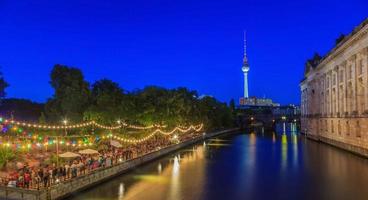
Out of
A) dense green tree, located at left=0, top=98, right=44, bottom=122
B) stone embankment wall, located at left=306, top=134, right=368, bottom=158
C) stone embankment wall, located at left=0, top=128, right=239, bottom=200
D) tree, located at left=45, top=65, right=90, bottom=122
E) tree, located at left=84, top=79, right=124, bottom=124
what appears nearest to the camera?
stone embankment wall, located at left=0, top=128, right=239, bottom=200

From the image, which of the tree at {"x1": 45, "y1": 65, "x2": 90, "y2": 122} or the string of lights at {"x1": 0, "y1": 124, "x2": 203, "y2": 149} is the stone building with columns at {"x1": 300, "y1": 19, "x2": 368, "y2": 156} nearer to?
the string of lights at {"x1": 0, "y1": 124, "x2": 203, "y2": 149}

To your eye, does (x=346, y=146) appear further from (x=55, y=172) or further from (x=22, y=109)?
(x=22, y=109)

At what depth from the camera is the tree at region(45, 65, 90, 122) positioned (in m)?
84.4

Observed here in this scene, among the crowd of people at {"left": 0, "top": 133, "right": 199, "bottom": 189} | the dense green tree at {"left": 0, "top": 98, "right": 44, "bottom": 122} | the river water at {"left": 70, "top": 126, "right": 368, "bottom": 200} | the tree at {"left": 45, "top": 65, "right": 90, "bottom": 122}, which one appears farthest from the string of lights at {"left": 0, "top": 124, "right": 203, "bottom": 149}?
the dense green tree at {"left": 0, "top": 98, "right": 44, "bottom": 122}

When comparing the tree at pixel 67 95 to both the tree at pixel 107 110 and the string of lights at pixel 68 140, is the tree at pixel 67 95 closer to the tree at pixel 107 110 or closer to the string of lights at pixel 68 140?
the tree at pixel 107 110

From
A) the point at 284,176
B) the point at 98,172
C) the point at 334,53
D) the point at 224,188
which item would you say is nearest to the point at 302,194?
the point at 224,188

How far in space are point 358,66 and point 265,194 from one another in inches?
1502

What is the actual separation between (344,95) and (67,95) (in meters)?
56.4

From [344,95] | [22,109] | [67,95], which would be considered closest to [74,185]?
[344,95]

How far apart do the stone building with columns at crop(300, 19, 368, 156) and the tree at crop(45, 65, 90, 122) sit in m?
50.6

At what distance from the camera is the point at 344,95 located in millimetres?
72688

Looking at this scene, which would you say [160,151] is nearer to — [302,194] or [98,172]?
[98,172]

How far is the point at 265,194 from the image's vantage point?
3400cm

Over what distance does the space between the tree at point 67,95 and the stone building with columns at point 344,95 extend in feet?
166
